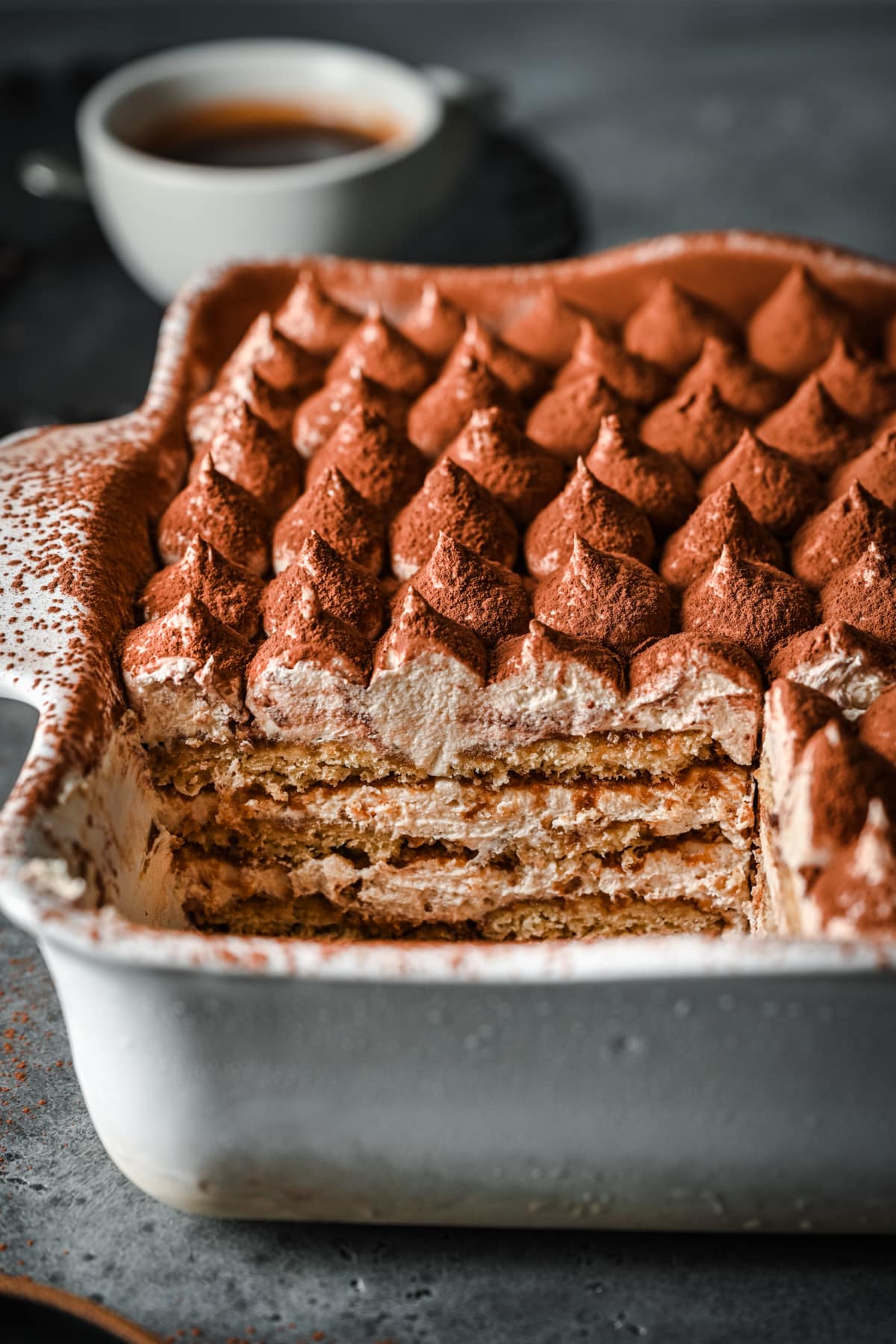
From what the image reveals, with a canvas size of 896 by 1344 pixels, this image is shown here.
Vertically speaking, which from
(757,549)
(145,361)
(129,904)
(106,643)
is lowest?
(145,361)

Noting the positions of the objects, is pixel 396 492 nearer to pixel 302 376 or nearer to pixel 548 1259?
pixel 302 376

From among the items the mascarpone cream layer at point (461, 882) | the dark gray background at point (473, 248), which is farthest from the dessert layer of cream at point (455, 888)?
the dark gray background at point (473, 248)

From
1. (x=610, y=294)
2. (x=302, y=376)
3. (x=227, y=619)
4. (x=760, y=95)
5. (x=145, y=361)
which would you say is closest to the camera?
(x=227, y=619)

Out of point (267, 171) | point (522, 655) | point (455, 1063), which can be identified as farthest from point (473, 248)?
point (455, 1063)

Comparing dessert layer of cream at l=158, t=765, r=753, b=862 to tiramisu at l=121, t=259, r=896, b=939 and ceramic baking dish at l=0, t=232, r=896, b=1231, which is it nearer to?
tiramisu at l=121, t=259, r=896, b=939

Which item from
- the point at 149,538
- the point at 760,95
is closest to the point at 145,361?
the point at 149,538

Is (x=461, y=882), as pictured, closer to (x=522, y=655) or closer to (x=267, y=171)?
(x=522, y=655)
